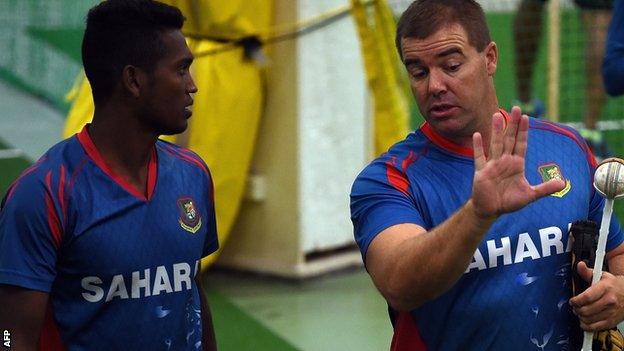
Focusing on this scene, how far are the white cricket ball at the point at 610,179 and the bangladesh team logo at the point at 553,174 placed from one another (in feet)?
0.64

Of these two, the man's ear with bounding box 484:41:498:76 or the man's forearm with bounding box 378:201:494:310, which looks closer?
the man's forearm with bounding box 378:201:494:310

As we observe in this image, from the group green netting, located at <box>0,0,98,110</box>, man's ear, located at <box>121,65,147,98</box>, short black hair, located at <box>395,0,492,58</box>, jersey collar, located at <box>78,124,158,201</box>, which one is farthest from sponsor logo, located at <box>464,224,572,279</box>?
green netting, located at <box>0,0,98,110</box>

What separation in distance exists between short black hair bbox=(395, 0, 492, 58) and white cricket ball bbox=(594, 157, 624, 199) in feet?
1.52

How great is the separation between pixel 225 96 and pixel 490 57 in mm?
3680

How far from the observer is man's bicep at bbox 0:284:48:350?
3117 mm

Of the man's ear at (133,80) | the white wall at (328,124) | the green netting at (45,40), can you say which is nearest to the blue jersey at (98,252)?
the man's ear at (133,80)

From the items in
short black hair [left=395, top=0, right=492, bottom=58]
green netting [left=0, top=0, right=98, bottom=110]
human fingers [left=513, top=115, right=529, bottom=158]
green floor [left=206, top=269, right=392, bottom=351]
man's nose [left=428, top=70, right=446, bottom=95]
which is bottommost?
green floor [left=206, top=269, right=392, bottom=351]

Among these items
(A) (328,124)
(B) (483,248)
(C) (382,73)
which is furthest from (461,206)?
(A) (328,124)

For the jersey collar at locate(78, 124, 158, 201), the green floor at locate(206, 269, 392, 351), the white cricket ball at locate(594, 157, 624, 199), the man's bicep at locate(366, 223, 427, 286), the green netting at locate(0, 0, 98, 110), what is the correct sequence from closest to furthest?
the man's bicep at locate(366, 223, 427, 286), the white cricket ball at locate(594, 157, 624, 199), the jersey collar at locate(78, 124, 158, 201), the green floor at locate(206, 269, 392, 351), the green netting at locate(0, 0, 98, 110)

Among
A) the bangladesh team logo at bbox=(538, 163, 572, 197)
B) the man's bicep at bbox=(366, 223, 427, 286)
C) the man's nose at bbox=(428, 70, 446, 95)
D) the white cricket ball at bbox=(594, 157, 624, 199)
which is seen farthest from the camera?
the bangladesh team logo at bbox=(538, 163, 572, 197)

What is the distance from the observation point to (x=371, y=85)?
6457 mm

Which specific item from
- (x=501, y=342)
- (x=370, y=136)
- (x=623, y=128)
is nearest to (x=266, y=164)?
(x=370, y=136)

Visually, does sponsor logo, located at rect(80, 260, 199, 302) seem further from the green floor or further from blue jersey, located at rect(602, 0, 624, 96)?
the green floor

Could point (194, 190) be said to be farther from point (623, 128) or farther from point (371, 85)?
point (623, 128)
